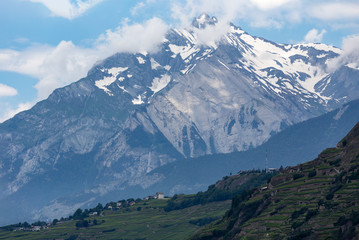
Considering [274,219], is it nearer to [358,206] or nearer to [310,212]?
[310,212]

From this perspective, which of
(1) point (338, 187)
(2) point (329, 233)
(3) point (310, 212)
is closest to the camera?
(2) point (329, 233)

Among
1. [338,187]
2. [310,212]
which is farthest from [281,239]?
[338,187]

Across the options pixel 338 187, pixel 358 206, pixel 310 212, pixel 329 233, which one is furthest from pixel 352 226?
pixel 338 187

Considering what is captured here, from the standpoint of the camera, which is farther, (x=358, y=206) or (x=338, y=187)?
(x=338, y=187)

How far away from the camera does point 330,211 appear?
17875cm

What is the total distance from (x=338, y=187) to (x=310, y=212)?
15859 mm

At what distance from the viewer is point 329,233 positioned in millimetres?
158000

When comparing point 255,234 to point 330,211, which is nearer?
point 330,211

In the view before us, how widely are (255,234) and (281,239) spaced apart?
21427 millimetres

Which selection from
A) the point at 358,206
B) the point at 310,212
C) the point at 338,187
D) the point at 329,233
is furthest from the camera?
the point at 338,187

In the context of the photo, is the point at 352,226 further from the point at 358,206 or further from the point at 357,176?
the point at 357,176

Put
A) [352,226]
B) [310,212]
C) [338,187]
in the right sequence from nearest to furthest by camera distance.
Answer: [352,226], [310,212], [338,187]

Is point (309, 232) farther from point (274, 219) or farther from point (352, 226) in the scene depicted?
point (274, 219)

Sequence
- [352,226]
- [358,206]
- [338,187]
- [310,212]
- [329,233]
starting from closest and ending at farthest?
[352,226] → [329,233] → [358,206] → [310,212] → [338,187]
